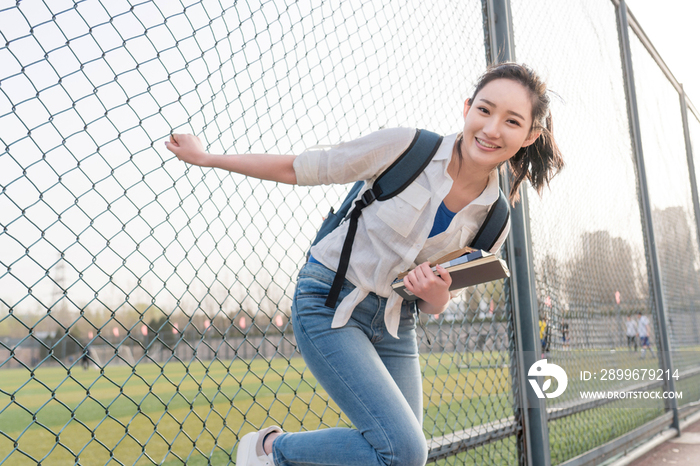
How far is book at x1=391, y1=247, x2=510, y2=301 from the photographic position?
157 cm

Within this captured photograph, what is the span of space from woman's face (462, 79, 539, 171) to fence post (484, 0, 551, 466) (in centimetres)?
139

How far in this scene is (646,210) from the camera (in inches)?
223

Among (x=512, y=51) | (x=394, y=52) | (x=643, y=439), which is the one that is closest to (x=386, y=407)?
(x=394, y=52)

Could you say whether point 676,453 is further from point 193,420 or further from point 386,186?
point 193,420

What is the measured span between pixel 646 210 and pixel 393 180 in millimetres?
5029

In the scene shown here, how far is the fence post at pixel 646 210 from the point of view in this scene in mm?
5488

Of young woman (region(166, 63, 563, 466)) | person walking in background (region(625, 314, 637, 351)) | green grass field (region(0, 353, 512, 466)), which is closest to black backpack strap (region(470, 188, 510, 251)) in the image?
young woman (region(166, 63, 563, 466))

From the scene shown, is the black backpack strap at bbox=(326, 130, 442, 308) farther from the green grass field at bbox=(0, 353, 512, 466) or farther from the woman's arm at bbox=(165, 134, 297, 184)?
the green grass field at bbox=(0, 353, 512, 466)

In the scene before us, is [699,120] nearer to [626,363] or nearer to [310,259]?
[626,363]

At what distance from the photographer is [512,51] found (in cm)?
329

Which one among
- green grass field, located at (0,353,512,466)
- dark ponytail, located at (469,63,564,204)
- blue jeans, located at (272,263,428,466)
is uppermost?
dark ponytail, located at (469,63,564,204)

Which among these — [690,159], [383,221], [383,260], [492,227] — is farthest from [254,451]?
[690,159]

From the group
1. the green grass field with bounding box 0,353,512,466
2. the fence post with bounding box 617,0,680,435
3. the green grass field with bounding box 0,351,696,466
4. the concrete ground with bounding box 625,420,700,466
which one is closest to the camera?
the green grass field with bounding box 0,351,696,466

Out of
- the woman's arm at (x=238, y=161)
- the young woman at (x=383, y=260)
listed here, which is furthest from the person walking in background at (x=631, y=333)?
Answer: the woman's arm at (x=238, y=161)
